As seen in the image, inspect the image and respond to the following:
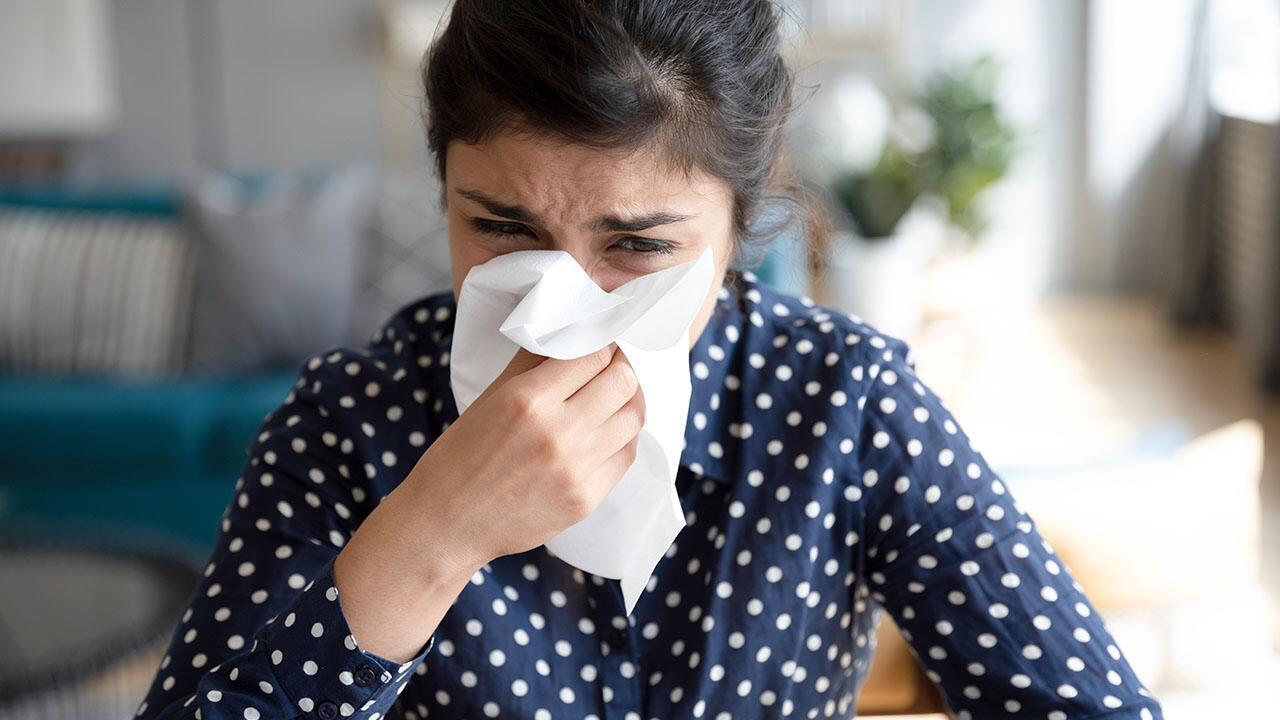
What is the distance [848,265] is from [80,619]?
230 centimetres

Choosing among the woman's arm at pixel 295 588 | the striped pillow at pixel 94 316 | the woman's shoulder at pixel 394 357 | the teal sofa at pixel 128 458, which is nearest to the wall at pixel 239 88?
the striped pillow at pixel 94 316

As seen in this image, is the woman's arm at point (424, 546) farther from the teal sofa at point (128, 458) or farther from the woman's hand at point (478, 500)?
the teal sofa at point (128, 458)

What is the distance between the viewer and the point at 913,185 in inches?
160

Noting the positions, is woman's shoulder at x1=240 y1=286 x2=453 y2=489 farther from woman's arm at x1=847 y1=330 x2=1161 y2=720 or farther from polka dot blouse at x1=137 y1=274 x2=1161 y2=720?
woman's arm at x1=847 y1=330 x2=1161 y2=720

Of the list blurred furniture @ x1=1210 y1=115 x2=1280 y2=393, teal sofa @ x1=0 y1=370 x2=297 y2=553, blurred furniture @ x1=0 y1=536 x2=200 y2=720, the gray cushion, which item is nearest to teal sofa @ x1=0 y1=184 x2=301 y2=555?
teal sofa @ x1=0 y1=370 x2=297 y2=553

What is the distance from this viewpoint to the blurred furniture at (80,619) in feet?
5.74

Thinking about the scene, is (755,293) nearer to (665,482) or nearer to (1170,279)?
(665,482)

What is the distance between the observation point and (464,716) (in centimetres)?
97

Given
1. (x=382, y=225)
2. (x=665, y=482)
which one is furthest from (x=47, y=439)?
(x=665, y=482)

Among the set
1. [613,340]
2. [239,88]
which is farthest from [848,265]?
[239,88]

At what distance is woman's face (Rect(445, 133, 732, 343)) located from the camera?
879mm

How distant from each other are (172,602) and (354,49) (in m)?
4.08

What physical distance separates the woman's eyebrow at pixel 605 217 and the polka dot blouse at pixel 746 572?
0.61 feet

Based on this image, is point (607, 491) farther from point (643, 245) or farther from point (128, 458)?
point (128, 458)
